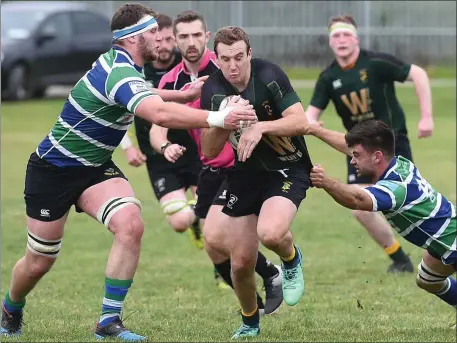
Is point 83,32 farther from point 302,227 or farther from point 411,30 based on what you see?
point 302,227

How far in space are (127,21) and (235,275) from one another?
180 cm

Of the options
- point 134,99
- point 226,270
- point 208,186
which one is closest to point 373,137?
point 134,99

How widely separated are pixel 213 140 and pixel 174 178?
3215 mm

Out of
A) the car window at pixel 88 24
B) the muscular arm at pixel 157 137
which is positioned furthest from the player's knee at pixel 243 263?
the car window at pixel 88 24

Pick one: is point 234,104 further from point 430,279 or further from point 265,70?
point 430,279

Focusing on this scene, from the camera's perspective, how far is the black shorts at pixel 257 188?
7156 millimetres

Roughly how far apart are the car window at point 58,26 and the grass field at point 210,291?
32.1ft

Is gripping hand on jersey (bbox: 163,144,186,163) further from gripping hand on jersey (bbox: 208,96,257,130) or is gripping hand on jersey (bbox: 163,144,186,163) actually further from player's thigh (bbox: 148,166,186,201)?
gripping hand on jersey (bbox: 208,96,257,130)

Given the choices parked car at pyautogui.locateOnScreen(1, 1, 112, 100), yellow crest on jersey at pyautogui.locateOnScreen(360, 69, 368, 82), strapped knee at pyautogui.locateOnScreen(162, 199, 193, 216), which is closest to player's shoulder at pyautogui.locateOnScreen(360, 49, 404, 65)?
yellow crest on jersey at pyautogui.locateOnScreen(360, 69, 368, 82)

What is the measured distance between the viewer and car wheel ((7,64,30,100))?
2395 cm

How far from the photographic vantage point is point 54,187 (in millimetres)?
7156

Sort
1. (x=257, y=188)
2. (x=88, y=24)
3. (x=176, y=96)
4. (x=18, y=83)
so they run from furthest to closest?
(x=88, y=24) < (x=18, y=83) < (x=176, y=96) < (x=257, y=188)

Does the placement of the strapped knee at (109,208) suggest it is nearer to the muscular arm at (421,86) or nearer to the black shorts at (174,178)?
the black shorts at (174,178)

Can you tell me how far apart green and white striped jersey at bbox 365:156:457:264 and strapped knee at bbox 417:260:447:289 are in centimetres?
28
